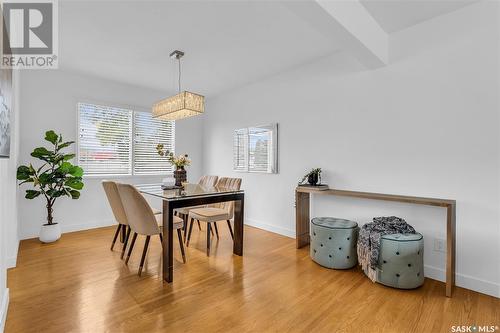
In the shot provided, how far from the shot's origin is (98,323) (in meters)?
1.72

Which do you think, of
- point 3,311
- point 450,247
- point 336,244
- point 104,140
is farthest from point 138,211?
point 450,247

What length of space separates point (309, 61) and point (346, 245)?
8.08 feet

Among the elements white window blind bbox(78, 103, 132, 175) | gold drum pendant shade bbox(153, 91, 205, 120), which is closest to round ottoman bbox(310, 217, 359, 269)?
gold drum pendant shade bbox(153, 91, 205, 120)

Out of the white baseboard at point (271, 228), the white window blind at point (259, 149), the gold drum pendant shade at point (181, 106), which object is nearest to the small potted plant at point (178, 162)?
the gold drum pendant shade at point (181, 106)

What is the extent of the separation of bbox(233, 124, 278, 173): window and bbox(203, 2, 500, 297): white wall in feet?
0.91

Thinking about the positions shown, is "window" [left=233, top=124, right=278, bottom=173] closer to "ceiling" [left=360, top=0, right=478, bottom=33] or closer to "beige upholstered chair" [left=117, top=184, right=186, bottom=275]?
"ceiling" [left=360, top=0, right=478, bottom=33]

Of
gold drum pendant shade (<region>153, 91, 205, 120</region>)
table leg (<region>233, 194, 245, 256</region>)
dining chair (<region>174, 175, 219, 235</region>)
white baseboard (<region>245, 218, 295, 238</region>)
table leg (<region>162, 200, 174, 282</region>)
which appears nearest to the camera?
table leg (<region>162, 200, 174, 282</region>)

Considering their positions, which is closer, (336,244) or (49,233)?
(336,244)

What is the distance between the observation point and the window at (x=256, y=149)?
3.93 m

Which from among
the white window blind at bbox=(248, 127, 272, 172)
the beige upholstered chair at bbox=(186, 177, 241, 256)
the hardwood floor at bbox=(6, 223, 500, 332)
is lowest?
the hardwood floor at bbox=(6, 223, 500, 332)

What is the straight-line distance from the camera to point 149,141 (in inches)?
187

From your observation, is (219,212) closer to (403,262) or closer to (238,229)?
(238,229)

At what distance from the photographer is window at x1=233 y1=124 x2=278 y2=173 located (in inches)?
155

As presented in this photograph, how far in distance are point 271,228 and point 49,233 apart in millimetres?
3148
